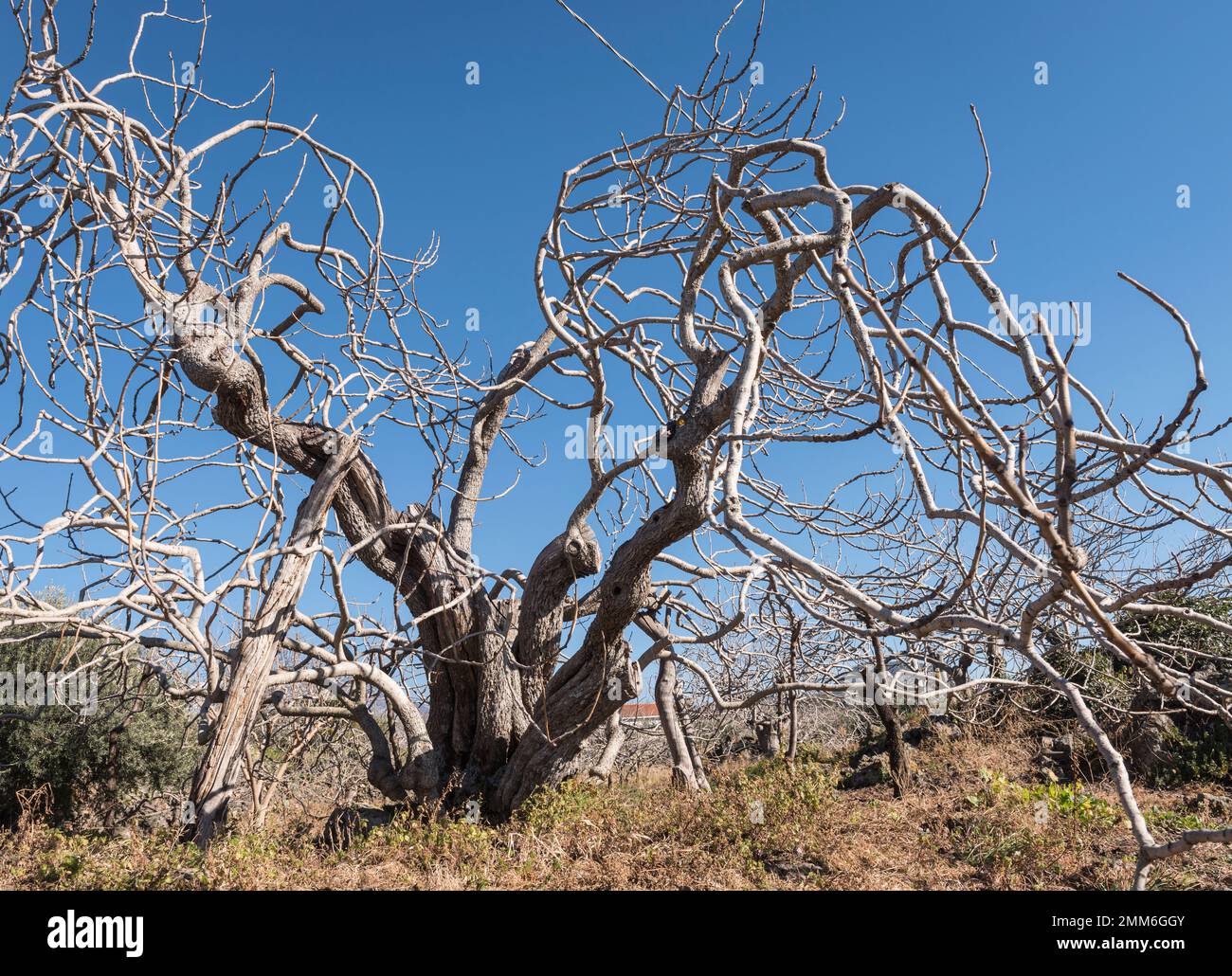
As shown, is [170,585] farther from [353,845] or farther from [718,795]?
[718,795]

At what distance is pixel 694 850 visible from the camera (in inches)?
239

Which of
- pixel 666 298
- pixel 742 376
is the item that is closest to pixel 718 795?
pixel 666 298

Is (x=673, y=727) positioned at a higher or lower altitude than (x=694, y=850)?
higher

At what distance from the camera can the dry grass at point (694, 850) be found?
17.5 ft

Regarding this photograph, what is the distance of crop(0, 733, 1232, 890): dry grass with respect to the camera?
5.32m
